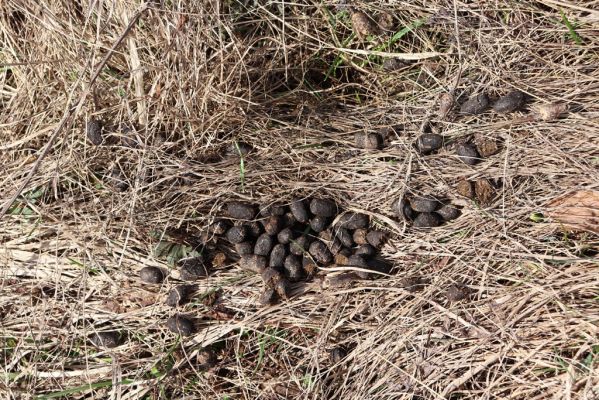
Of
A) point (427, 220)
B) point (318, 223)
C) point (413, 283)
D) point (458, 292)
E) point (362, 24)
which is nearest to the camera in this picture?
point (458, 292)

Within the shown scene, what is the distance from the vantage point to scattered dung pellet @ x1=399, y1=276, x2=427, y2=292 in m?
3.57

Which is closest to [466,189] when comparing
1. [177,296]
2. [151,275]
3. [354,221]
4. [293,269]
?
[354,221]

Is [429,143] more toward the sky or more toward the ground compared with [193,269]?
more toward the sky

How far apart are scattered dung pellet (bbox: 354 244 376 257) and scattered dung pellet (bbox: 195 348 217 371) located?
0.86 metres

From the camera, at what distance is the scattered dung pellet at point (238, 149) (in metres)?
3.99

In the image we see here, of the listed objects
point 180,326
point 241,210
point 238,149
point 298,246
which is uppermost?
point 238,149

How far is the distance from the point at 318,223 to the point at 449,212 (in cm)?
65

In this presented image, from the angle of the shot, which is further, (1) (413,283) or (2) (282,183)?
(2) (282,183)

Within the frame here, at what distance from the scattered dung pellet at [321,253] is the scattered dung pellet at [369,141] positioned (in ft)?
1.90

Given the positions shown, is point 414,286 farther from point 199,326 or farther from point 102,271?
point 102,271

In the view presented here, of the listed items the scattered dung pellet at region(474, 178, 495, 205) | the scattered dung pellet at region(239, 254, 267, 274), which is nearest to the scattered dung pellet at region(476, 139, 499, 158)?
the scattered dung pellet at region(474, 178, 495, 205)

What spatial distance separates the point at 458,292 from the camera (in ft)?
11.4

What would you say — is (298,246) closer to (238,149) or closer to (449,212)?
(238,149)

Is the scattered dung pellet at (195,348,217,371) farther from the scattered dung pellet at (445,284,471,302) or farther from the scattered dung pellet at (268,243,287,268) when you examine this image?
the scattered dung pellet at (445,284,471,302)
